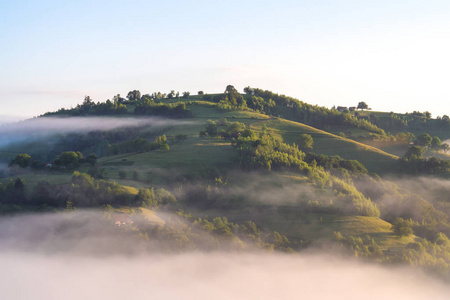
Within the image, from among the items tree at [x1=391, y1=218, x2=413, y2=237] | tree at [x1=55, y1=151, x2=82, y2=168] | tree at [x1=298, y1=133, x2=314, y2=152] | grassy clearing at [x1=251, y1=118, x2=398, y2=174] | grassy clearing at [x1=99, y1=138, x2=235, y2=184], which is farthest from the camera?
tree at [x1=298, y1=133, x2=314, y2=152]

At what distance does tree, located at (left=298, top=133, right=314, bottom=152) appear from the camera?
181 metres

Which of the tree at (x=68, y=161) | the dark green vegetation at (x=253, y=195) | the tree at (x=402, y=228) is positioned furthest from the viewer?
the tree at (x=68, y=161)

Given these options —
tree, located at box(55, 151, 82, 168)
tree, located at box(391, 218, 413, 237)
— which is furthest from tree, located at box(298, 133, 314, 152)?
tree, located at box(55, 151, 82, 168)

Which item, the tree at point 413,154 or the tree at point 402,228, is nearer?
the tree at point 402,228

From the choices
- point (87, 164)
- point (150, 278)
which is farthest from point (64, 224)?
point (87, 164)

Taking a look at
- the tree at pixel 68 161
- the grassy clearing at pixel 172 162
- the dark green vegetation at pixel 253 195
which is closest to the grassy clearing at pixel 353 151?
the dark green vegetation at pixel 253 195

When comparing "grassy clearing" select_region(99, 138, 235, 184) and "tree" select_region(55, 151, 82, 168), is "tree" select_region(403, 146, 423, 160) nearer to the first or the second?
"grassy clearing" select_region(99, 138, 235, 184)

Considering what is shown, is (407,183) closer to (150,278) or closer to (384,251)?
(384,251)

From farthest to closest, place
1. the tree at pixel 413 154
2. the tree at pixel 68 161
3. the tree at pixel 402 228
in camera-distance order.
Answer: the tree at pixel 413 154, the tree at pixel 68 161, the tree at pixel 402 228

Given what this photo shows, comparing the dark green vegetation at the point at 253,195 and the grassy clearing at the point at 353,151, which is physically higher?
the grassy clearing at the point at 353,151

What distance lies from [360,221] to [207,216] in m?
38.4

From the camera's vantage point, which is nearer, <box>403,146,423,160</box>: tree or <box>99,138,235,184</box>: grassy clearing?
<box>99,138,235,184</box>: grassy clearing

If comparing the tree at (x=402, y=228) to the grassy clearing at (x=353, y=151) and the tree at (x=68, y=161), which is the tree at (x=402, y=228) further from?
the tree at (x=68, y=161)

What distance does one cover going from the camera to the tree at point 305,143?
181m
